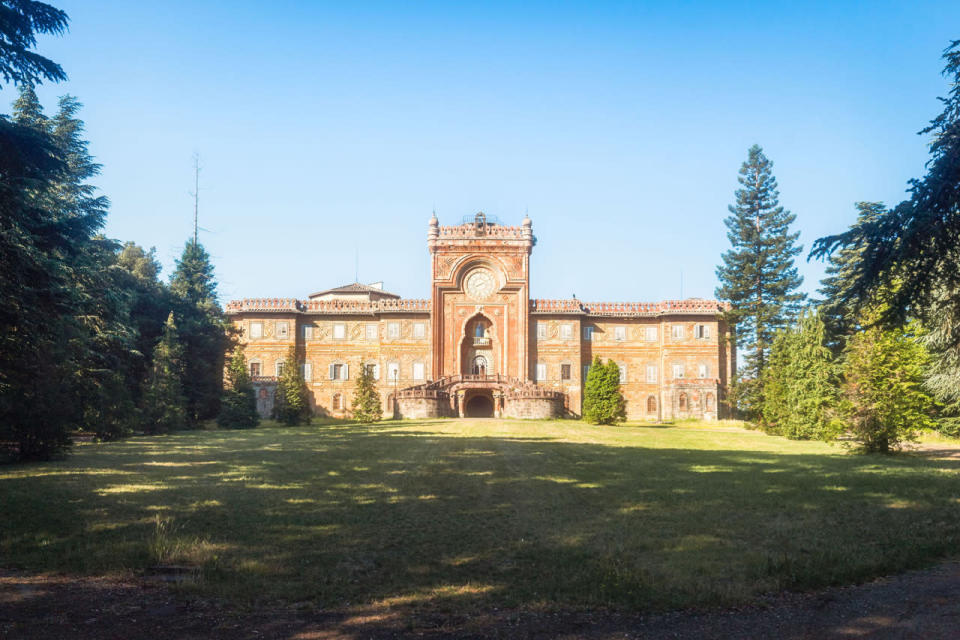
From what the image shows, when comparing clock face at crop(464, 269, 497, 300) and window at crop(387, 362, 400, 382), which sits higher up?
clock face at crop(464, 269, 497, 300)

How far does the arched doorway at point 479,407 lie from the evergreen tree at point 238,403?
16864 mm

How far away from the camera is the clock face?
172 feet

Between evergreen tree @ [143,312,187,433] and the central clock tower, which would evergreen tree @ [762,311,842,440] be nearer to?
the central clock tower

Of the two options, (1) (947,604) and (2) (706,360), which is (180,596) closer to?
(1) (947,604)

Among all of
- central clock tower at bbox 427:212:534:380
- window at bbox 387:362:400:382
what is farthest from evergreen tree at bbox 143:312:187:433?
central clock tower at bbox 427:212:534:380

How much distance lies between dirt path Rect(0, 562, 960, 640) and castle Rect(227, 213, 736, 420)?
44574 millimetres

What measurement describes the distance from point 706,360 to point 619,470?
39.7 m

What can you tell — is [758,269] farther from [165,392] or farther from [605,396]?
[165,392]

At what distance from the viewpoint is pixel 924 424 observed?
69.5 ft

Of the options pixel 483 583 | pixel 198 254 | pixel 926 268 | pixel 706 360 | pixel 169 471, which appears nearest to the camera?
pixel 483 583

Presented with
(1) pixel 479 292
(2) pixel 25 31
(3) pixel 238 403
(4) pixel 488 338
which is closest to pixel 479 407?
(4) pixel 488 338

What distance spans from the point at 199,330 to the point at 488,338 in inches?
837

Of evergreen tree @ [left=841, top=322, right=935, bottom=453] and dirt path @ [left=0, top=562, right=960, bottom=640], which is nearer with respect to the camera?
dirt path @ [left=0, top=562, right=960, bottom=640]

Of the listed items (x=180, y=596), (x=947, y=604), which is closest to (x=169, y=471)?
(x=180, y=596)
